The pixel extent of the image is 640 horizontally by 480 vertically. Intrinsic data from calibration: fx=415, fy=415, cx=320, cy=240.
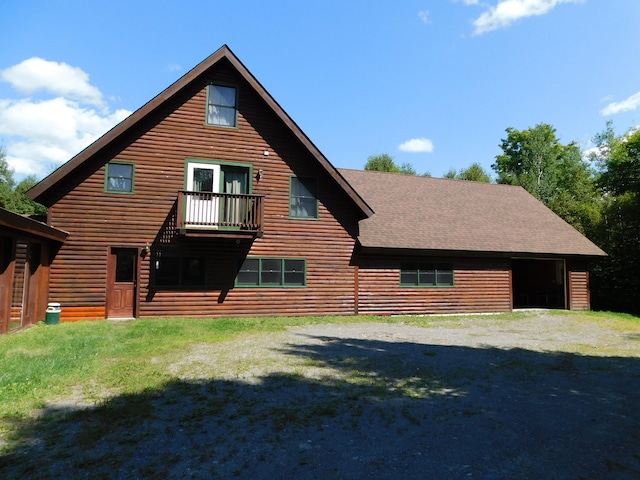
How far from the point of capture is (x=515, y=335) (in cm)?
1197

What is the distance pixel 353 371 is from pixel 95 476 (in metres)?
4.44

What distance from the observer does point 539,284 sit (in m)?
22.8

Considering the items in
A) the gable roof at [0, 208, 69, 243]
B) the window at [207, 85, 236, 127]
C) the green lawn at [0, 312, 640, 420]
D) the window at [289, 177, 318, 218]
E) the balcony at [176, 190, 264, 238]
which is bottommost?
the green lawn at [0, 312, 640, 420]

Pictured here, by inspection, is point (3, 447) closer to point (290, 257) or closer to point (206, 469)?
point (206, 469)

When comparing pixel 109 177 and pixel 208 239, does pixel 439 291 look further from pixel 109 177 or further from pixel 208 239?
pixel 109 177

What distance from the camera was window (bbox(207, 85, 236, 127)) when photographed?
1507 cm

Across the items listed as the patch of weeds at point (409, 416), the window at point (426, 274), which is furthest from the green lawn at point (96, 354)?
the patch of weeds at point (409, 416)

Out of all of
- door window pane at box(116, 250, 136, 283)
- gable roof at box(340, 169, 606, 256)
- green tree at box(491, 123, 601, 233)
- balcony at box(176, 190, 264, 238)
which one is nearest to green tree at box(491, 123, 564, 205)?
green tree at box(491, 123, 601, 233)

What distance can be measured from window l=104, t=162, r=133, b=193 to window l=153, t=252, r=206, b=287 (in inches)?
98.1

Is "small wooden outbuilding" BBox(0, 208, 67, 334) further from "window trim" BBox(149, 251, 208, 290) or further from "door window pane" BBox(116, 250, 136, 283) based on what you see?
"window trim" BBox(149, 251, 208, 290)

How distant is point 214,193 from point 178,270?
3047mm

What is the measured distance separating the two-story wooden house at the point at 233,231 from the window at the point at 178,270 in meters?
0.03

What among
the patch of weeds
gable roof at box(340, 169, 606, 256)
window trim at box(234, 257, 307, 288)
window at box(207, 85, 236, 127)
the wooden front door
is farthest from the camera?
gable roof at box(340, 169, 606, 256)

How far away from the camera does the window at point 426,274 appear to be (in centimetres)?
1695
